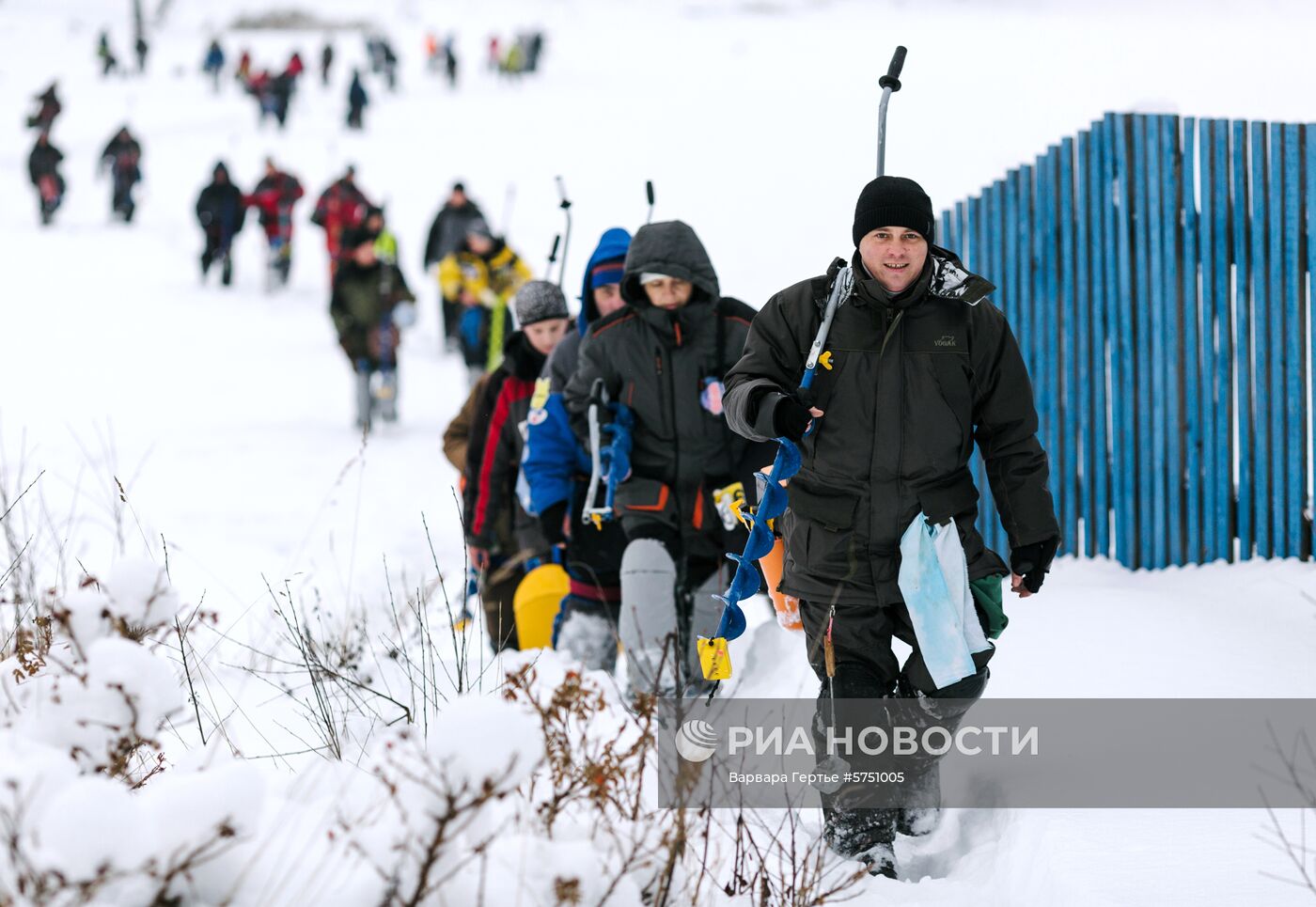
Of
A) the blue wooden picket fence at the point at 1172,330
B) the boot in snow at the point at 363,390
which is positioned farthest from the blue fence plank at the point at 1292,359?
the boot in snow at the point at 363,390

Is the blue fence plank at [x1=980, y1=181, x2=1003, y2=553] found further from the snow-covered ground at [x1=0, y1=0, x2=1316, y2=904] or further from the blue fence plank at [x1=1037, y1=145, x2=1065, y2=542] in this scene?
the snow-covered ground at [x1=0, y1=0, x2=1316, y2=904]

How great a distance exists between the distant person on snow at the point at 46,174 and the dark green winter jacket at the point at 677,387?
61.4ft

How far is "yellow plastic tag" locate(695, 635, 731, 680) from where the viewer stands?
139 inches

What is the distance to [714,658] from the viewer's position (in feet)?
11.6

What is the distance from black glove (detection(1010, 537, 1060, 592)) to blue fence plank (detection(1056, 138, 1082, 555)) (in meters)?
3.02

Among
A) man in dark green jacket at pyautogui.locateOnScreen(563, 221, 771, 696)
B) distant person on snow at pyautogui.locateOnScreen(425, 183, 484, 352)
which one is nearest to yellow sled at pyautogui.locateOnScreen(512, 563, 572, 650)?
man in dark green jacket at pyautogui.locateOnScreen(563, 221, 771, 696)

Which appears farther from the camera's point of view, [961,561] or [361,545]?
[361,545]

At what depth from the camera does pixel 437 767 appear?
196 centimetres

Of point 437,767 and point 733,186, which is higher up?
point 733,186

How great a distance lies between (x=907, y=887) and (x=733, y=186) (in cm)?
1897

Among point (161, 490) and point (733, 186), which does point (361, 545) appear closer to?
point (161, 490)

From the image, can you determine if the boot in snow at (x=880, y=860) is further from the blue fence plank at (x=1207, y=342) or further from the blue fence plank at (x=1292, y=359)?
the blue fence plank at (x=1207, y=342)

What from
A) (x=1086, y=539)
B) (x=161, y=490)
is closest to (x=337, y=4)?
(x=161, y=490)

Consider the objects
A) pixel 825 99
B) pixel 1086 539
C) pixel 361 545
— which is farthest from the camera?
pixel 825 99
